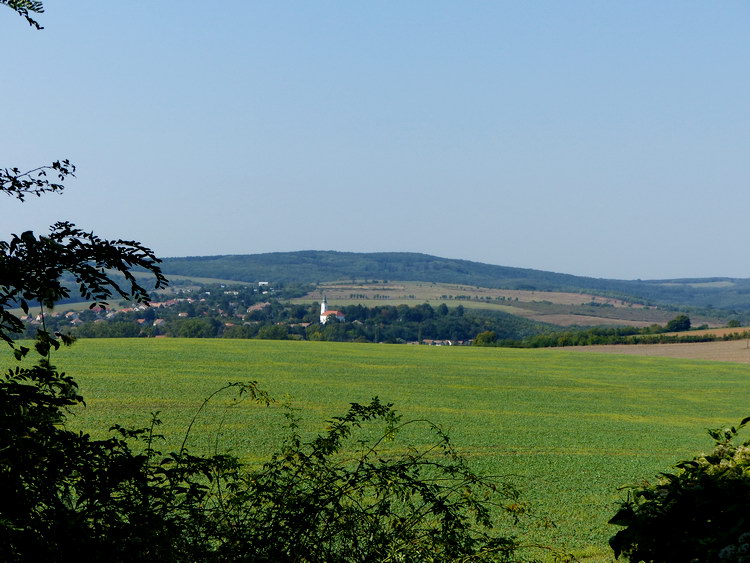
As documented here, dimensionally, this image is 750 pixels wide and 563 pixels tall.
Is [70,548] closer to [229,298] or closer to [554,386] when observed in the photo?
[554,386]

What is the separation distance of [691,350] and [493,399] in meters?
31.9

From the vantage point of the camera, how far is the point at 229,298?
76.3 metres

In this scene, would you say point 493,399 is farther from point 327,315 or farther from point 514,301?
point 514,301

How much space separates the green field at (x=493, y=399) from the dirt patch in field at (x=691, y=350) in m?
4.15

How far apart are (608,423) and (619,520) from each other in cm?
2354

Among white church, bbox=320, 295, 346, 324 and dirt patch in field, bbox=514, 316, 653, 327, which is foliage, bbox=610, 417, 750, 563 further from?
dirt patch in field, bbox=514, 316, 653, 327

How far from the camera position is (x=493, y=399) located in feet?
100

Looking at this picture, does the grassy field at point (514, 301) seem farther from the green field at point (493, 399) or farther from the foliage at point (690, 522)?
the foliage at point (690, 522)

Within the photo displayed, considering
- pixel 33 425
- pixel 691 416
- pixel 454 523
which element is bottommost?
pixel 691 416

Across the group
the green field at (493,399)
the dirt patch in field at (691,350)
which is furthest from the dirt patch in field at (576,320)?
the green field at (493,399)

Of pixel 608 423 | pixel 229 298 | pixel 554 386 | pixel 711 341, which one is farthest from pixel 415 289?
pixel 608 423

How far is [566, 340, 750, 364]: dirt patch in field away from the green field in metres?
4.15

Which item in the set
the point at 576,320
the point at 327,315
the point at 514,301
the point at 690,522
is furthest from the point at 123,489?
the point at 514,301

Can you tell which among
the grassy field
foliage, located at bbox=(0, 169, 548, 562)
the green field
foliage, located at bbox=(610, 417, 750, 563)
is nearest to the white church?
the green field
